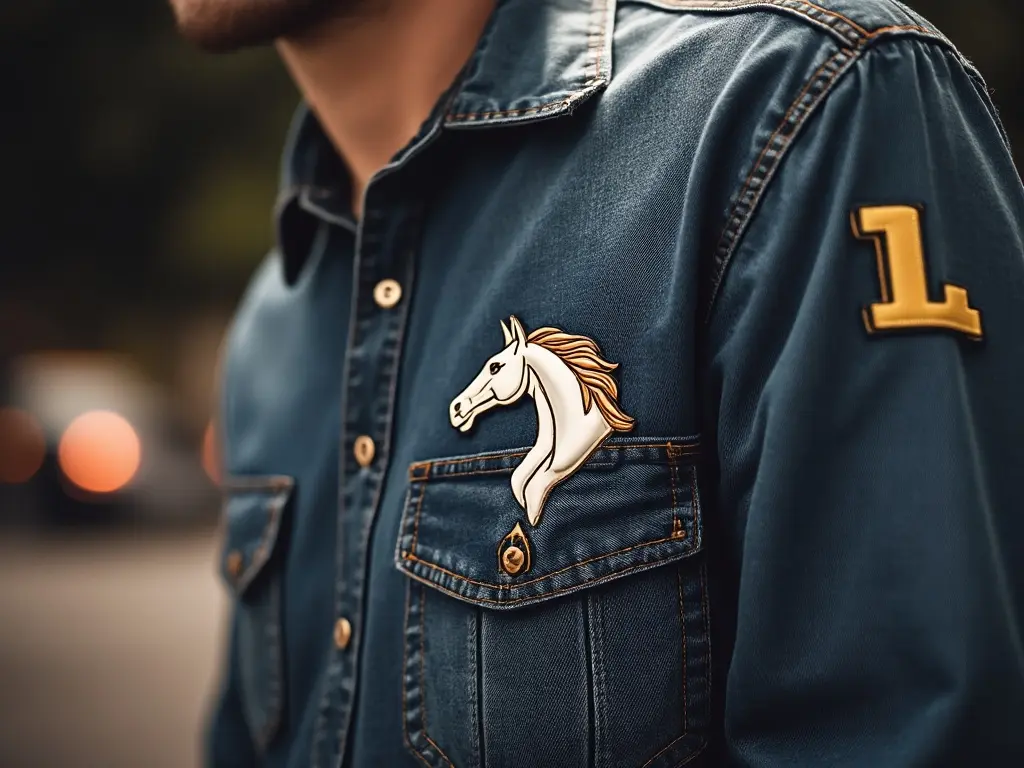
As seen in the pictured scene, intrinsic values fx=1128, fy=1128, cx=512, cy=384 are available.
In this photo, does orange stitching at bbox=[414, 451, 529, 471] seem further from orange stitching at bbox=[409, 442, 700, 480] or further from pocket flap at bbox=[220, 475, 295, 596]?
pocket flap at bbox=[220, 475, 295, 596]

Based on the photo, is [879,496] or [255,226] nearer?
[879,496]

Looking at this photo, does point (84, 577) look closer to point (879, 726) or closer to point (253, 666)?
point (253, 666)

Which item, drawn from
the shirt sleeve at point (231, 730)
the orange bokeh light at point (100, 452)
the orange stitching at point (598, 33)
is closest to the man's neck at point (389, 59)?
the orange stitching at point (598, 33)

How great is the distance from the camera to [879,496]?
3.24 feet

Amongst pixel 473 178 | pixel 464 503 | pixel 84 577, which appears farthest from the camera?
pixel 84 577

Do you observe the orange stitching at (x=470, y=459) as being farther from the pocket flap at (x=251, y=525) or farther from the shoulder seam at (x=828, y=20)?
the shoulder seam at (x=828, y=20)

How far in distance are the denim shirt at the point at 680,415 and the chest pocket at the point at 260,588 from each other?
5cm

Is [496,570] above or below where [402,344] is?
below

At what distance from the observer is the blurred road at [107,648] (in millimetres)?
5027

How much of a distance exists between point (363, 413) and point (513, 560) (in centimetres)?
34

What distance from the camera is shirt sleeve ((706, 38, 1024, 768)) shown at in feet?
3.13

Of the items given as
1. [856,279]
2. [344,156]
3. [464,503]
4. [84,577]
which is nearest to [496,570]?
[464,503]

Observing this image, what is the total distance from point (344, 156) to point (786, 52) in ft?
2.38

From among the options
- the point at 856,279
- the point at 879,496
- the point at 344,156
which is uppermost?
the point at 344,156
